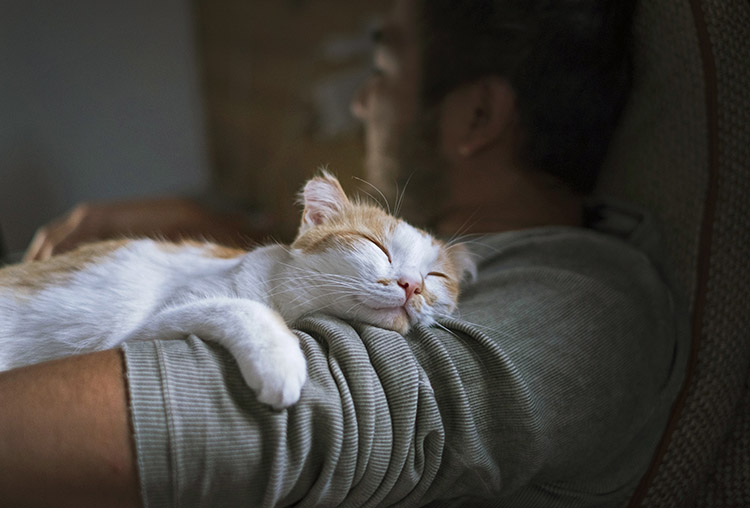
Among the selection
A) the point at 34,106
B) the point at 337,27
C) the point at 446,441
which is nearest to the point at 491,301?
the point at 446,441

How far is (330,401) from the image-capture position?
588mm

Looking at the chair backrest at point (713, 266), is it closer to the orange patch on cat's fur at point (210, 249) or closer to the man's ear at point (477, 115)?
the man's ear at point (477, 115)

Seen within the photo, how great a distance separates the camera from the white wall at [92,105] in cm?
262

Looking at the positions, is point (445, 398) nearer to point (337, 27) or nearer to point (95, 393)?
point (95, 393)

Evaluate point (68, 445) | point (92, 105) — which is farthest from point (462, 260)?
point (92, 105)

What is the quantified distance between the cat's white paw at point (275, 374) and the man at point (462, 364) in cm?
1

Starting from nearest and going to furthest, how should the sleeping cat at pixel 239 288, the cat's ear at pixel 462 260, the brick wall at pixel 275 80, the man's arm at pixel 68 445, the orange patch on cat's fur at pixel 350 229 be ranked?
the man's arm at pixel 68 445
the sleeping cat at pixel 239 288
the orange patch on cat's fur at pixel 350 229
the cat's ear at pixel 462 260
the brick wall at pixel 275 80

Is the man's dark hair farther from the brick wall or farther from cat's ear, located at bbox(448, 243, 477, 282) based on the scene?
the brick wall

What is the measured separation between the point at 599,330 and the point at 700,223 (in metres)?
0.30

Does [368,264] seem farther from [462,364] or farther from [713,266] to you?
[713,266]

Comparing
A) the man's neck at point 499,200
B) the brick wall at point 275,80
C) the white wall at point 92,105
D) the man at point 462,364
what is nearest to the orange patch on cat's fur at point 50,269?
the man at point 462,364

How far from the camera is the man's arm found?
525 mm

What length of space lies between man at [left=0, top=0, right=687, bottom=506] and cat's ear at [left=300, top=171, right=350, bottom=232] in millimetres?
200

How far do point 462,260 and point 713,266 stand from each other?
0.40m
